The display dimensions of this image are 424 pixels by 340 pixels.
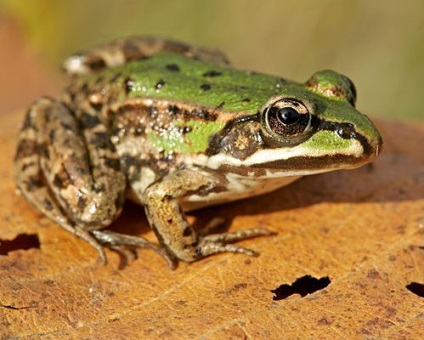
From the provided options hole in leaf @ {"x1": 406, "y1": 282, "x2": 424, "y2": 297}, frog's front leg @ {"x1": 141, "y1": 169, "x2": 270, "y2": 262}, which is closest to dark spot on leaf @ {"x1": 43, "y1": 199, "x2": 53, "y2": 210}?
frog's front leg @ {"x1": 141, "y1": 169, "x2": 270, "y2": 262}

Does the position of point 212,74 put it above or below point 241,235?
above

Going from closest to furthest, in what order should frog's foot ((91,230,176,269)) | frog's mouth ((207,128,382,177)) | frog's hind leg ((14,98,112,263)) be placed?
frog's mouth ((207,128,382,177)) → frog's foot ((91,230,176,269)) → frog's hind leg ((14,98,112,263))

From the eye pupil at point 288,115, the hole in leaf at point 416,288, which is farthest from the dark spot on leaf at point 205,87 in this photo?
the hole in leaf at point 416,288

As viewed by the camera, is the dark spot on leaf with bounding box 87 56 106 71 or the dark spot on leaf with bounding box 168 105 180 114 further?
the dark spot on leaf with bounding box 87 56 106 71

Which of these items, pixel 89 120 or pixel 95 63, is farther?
pixel 95 63

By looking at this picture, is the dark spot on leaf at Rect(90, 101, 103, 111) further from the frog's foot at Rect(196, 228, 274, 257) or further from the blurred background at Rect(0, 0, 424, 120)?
the blurred background at Rect(0, 0, 424, 120)

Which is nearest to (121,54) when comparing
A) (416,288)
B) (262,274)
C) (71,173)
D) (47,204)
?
→ (71,173)

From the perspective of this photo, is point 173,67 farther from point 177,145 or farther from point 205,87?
point 177,145

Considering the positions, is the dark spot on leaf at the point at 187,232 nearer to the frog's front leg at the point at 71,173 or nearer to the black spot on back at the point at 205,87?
the frog's front leg at the point at 71,173
